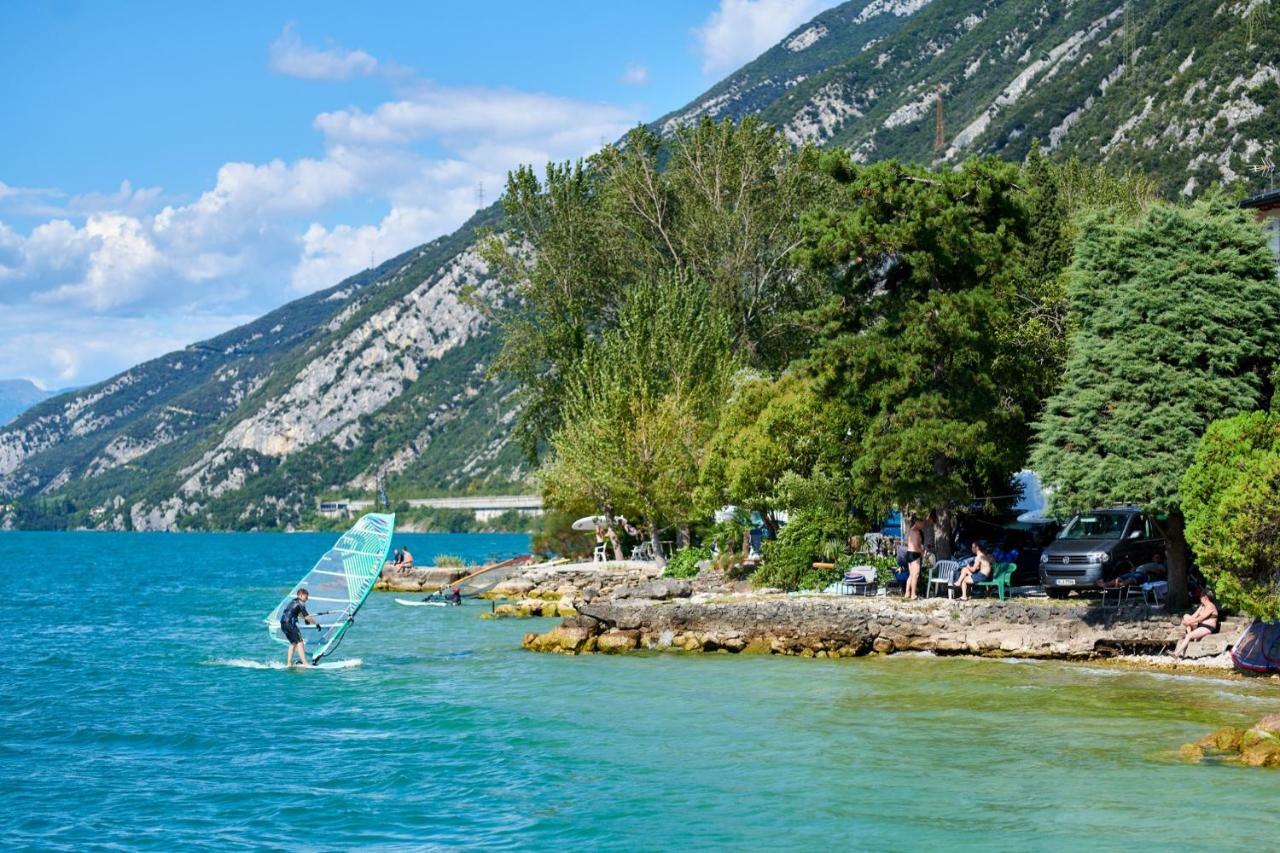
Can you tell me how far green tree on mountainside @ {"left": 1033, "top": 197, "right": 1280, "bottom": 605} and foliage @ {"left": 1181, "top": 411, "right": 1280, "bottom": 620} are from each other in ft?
6.33

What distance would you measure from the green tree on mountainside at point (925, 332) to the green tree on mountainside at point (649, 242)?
1532 cm

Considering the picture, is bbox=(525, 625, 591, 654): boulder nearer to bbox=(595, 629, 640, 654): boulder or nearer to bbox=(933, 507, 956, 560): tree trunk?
bbox=(595, 629, 640, 654): boulder

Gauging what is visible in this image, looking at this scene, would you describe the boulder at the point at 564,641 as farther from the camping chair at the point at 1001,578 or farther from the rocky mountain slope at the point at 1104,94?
the rocky mountain slope at the point at 1104,94

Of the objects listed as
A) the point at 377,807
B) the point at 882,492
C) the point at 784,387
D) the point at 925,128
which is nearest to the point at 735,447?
the point at 784,387

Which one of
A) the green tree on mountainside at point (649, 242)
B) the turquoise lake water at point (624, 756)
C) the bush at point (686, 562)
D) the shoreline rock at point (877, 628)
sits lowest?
the turquoise lake water at point (624, 756)

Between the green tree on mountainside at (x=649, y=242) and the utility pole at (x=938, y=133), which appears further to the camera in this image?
the utility pole at (x=938, y=133)

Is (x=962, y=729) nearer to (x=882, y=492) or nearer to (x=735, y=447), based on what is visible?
(x=882, y=492)

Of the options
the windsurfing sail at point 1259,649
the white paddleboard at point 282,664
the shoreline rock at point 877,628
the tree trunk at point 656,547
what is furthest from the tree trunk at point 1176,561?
the tree trunk at point 656,547

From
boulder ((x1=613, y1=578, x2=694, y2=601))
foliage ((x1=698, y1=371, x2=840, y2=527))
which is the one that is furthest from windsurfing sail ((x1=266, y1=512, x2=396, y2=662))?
foliage ((x1=698, y1=371, x2=840, y2=527))

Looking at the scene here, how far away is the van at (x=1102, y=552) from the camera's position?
29922 millimetres

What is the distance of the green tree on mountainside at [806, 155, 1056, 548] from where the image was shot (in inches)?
1313

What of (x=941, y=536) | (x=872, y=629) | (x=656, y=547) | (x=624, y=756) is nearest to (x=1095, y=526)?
(x=941, y=536)

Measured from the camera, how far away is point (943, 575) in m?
32.7

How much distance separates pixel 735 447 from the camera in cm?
3834
